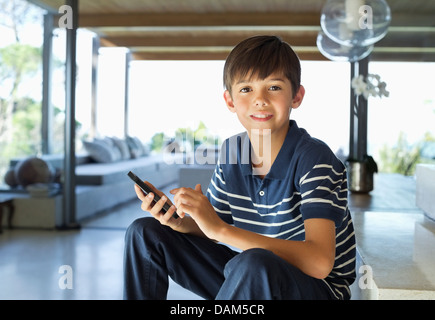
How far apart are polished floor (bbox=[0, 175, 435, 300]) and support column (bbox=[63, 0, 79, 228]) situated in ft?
0.65

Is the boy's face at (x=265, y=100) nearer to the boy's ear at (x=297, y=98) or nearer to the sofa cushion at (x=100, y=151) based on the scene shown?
the boy's ear at (x=297, y=98)

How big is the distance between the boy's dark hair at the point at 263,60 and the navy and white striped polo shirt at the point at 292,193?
0.14 metres

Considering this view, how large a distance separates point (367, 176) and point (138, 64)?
2.01 metres

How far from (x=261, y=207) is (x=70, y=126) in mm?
3040

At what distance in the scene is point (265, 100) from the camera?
113cm

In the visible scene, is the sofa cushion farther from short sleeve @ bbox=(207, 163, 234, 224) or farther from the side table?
short sleeve @ bbox=(207, 163, 234, 224)

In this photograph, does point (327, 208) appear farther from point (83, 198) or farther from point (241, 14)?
point (83, 198)

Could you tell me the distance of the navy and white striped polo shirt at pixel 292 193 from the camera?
1.04 meters

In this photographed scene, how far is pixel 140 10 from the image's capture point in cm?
383

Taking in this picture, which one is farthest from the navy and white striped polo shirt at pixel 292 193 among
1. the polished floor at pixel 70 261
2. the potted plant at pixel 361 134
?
the potted plant at pixel 361 134
